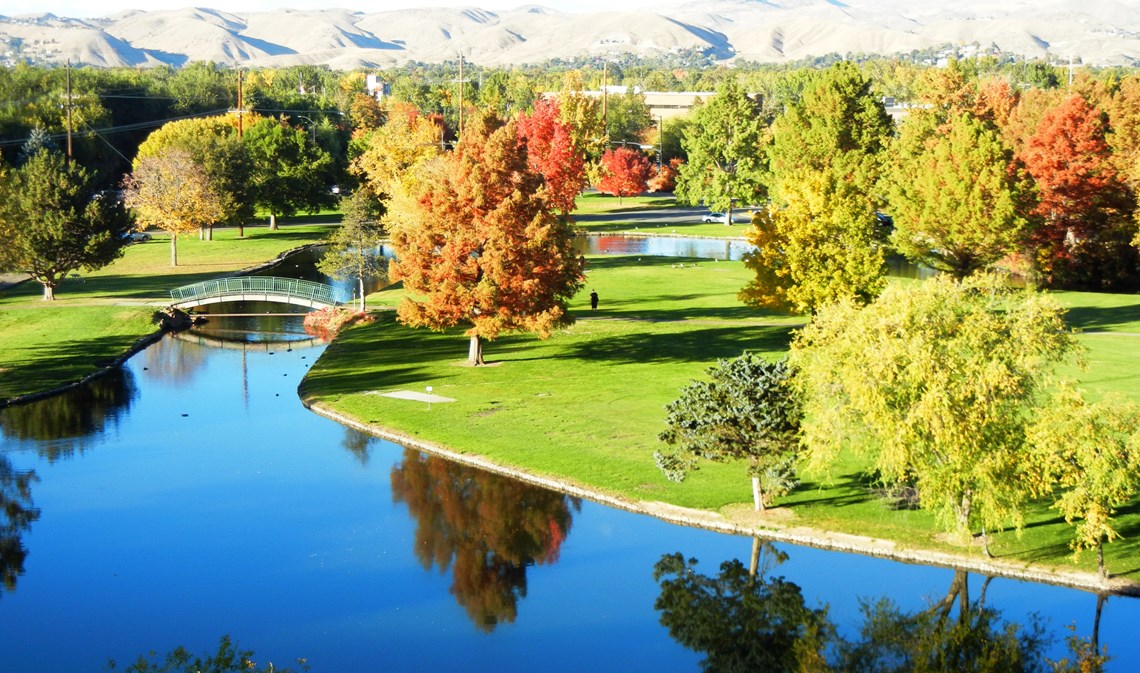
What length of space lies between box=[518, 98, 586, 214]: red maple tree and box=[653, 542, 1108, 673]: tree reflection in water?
6435 cm

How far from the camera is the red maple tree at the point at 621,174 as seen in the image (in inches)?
5458

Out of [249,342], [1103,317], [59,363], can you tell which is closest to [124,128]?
[249,342]

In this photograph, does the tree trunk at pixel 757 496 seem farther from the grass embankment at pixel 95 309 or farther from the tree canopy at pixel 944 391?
the grass embankment at pixel 95 309

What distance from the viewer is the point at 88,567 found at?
111 feet

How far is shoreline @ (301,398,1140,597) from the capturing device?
31.7 metres

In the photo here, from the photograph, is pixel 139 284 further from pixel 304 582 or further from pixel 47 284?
pixel 304 582

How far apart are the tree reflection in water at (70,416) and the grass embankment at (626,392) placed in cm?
812

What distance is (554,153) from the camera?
330ft

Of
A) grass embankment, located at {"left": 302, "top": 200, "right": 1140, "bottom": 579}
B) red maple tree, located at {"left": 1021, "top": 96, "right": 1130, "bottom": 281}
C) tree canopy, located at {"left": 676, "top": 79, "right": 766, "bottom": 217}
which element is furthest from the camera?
tree canopy, located at {"left": 676, "top": 79, "right": 766, "bottom": 217}

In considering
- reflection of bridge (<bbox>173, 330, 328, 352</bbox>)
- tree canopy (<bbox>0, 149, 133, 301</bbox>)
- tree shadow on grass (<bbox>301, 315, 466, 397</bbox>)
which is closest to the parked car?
tree shadow on grass (<bbox>301, 315, 466, 397</bbox>)

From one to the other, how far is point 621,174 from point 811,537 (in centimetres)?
10675

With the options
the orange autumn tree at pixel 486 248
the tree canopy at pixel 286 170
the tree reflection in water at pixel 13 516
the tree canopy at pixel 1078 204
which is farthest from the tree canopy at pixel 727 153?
the tree reflection in water at pixel 13 516

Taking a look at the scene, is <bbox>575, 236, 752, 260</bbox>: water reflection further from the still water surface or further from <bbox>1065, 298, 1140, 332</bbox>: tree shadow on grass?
the still water surface

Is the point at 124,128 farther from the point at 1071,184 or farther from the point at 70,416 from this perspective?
the point at 1071,184
